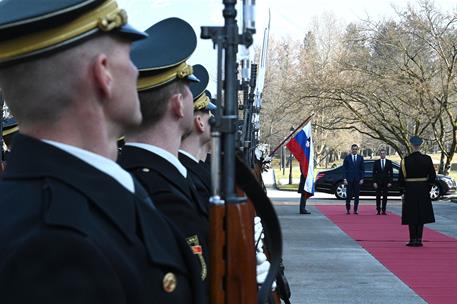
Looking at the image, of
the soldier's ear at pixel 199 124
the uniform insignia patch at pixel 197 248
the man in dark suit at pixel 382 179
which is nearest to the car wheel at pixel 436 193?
the man in dark suit at pixel 382 179

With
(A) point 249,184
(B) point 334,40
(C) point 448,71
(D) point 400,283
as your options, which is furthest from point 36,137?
(B) point 334,40

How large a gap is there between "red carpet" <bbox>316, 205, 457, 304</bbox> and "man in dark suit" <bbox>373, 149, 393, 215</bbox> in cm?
57

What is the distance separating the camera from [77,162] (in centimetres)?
158

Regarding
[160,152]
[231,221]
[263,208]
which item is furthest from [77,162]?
[160,152]

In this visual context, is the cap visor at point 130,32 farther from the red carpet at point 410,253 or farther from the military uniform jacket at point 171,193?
the red carpet at point 410,253

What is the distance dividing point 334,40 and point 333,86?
86.8ft

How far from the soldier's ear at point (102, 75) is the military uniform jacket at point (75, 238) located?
161 mm

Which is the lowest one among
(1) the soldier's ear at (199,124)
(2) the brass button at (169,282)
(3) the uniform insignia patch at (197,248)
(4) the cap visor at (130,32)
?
(3) the uniform insignia patch at (197,248)

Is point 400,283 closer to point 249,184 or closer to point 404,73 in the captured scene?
point 249,184

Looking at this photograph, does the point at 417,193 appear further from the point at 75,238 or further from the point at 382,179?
the point at 75,238

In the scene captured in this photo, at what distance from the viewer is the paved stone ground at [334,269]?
774 cm

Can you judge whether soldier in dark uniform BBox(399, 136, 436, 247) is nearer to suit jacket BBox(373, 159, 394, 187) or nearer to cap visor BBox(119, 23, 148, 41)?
suit jacket BBox(373, 159, 394, 187)

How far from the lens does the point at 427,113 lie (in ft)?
90.1

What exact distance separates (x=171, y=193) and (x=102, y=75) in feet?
3.37
